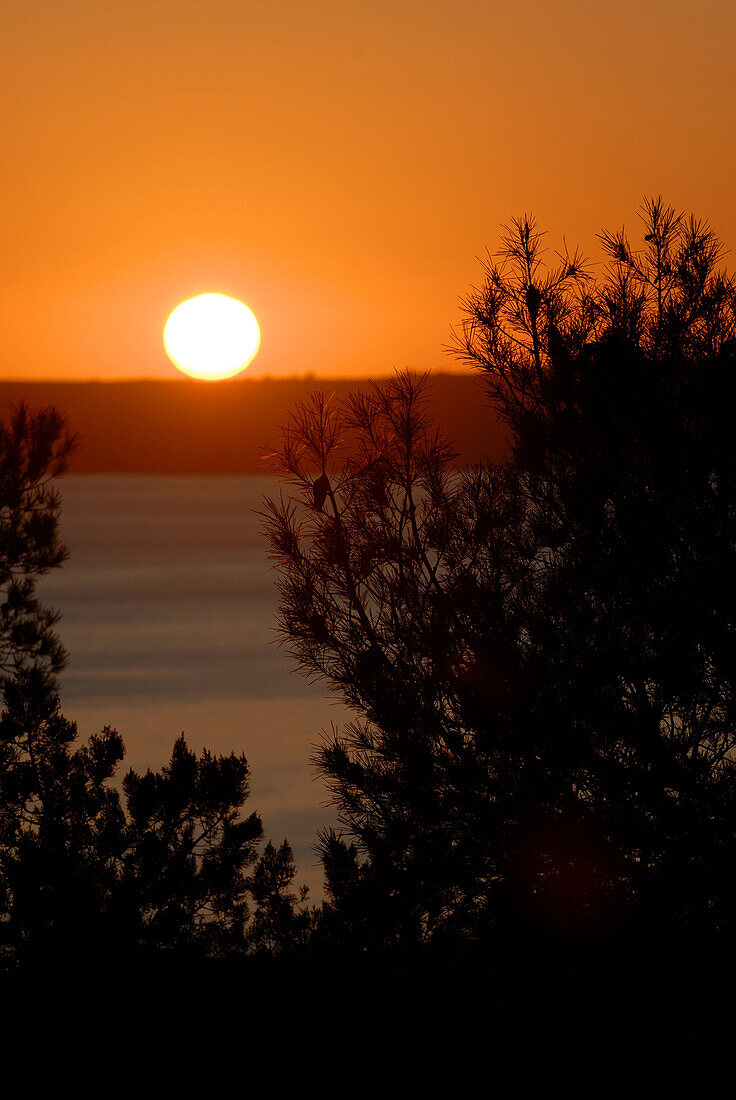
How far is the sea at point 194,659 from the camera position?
25.1m

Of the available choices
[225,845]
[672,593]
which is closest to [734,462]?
[672,593]

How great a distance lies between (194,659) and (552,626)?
130 feet

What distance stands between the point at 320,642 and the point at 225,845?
3.06 metres

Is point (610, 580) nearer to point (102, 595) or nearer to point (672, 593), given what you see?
point (672, 593)

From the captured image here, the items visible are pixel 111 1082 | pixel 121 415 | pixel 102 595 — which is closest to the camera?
pixel 111 1082

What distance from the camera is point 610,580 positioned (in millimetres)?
9969

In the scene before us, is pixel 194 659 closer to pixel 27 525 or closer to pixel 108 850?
pixel 27 525

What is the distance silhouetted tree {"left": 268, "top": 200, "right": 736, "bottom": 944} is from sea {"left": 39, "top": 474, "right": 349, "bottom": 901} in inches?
45.7

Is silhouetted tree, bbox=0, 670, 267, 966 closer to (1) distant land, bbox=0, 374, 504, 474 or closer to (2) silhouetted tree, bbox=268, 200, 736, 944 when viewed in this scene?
(2) silhouetted tree, bbox=268, 200, 736, 944

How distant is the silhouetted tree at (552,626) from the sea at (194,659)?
1160 millimetres

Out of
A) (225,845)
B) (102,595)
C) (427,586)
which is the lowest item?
(225,845)

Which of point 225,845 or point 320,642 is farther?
point 225,845

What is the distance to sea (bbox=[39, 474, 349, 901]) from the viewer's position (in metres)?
25.1

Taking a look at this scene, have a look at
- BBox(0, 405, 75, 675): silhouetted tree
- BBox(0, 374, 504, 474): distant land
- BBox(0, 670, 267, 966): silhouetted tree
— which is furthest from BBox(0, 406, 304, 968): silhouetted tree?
BBox(0, 374, 504, 474): distant land
